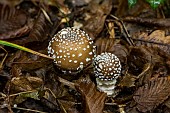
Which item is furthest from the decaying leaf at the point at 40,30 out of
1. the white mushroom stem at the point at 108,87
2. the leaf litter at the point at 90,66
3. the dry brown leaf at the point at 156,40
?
the dry brown leaf at the point at 156,40

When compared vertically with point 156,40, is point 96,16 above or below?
above

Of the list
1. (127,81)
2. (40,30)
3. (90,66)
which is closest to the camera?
(127,81)

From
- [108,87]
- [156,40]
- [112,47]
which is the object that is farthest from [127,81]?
[156,40]

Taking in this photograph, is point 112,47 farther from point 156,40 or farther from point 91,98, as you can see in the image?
point 91,98

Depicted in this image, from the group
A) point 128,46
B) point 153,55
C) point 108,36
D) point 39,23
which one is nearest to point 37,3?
point 39,23

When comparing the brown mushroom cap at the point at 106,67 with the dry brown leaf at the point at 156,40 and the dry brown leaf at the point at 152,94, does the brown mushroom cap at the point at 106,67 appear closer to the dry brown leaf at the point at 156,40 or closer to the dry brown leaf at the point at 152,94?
the dry brown leaf at the point at 152,94

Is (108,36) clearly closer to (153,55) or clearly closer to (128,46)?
(128,46)
